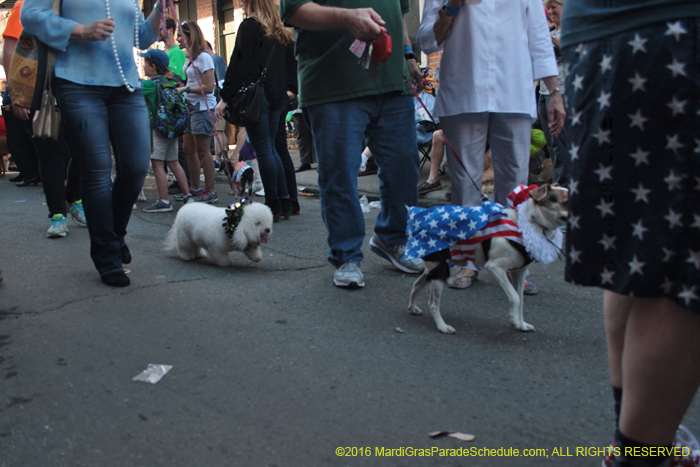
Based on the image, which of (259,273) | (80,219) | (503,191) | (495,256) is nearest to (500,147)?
(503,191)

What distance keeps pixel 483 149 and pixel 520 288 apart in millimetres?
1009

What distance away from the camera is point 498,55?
3.43 meters

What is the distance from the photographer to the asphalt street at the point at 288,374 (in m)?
1.86

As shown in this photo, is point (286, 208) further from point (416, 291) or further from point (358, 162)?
point (416, 291)

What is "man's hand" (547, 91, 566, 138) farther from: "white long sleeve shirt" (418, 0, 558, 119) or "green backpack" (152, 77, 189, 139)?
"green backpack" (152, 77, 189, 139)

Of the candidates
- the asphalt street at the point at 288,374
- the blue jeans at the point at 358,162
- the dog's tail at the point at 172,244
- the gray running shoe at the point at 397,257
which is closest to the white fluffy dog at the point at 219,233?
the dog's tail at the point at 172,244

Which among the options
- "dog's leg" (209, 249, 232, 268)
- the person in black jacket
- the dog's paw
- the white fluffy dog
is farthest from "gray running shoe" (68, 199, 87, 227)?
the dog's paw

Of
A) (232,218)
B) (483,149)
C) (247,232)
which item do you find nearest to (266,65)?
(232,218)

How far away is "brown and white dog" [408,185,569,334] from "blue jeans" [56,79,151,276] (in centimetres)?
180

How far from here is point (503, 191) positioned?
12.0 feet

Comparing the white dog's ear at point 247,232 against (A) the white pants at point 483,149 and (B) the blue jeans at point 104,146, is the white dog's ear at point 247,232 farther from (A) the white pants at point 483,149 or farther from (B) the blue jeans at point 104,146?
(A) the white pants at point 483,149

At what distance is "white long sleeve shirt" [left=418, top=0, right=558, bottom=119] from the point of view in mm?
3408

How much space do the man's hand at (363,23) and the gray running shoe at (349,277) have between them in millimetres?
1305

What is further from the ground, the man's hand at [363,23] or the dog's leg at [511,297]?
the man's hand at [363,23]
